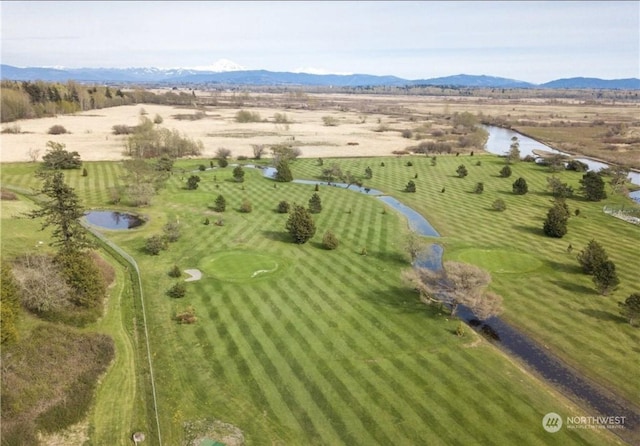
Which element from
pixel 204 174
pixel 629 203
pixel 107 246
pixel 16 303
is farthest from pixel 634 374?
pixel 204 174

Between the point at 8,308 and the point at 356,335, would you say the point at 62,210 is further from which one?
the point at 356,335

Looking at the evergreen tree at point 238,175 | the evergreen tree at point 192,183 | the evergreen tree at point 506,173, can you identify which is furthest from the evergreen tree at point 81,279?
the evergreen tree at point 506,173

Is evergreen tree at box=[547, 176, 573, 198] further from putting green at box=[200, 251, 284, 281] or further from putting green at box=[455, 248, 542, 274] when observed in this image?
putting green at box=[200, 251, 284, 281]

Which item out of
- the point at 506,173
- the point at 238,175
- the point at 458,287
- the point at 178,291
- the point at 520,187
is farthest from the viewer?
the point at 506,173

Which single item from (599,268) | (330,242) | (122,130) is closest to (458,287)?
(599,268)

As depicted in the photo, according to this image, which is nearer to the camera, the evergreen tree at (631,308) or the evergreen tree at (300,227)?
the evergreen tree at (631,308)

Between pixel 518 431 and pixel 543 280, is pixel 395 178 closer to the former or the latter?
pixel 543 280

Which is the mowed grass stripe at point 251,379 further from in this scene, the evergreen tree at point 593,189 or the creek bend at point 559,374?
the evergreen tree at point 593,189
